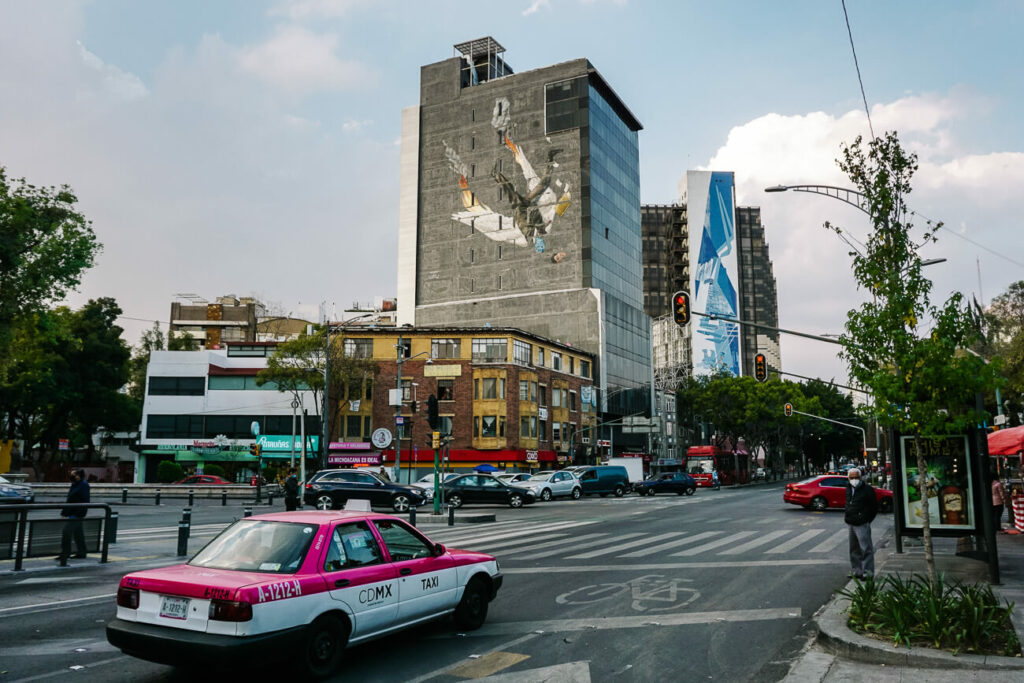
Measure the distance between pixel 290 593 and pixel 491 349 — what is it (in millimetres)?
55945

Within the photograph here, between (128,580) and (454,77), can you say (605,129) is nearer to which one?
A: (454,77)

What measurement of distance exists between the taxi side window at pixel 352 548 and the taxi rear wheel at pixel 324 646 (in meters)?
0.48

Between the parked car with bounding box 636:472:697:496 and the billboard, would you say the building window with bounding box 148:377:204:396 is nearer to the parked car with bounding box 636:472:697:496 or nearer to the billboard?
the parked car with bounding box 636:472:697:496

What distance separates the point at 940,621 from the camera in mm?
7266

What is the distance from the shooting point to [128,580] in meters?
6.58

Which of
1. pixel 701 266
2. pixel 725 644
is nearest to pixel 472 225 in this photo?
pixel 701 266

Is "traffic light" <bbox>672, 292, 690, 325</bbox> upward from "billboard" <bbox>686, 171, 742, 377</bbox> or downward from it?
downward

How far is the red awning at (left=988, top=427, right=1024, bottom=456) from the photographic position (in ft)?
56.0

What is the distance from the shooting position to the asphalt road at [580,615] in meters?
7.08

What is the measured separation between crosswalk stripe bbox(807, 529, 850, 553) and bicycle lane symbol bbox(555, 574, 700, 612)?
231 inches

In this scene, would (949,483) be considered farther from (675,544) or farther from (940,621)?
(675,544)

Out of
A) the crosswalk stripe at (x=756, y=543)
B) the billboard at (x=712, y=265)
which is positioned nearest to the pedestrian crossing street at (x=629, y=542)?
the crosswalk stripe at (x=756, y=543)

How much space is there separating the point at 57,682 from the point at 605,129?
94.0 meters

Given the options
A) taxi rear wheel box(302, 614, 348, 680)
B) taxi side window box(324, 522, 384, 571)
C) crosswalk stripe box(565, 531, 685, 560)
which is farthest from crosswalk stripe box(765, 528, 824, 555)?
taxi rear wheel box(302, 614, 348, 680)
